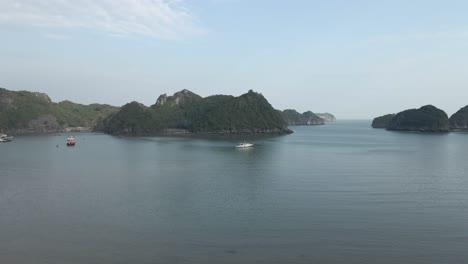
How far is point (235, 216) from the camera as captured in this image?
44438 mm

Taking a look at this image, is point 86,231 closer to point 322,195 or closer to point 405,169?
point 322,195

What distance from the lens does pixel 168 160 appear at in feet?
335

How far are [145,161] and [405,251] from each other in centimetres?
7650

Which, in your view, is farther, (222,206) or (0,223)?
(222,206)

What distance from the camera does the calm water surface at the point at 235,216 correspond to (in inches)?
1309

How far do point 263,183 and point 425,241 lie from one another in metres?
33.6

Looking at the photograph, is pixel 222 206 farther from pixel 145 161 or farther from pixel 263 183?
pixel 145 161

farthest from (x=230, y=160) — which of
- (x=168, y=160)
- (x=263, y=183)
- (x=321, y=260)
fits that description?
(x=321, y=260)

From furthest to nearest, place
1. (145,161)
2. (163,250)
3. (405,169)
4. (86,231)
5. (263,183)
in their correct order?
1. (145,161)
2. (405,169)
3. (263,183)
4. (86,231)
5. (163,250)

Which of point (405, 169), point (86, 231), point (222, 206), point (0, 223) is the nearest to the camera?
point (86, 231)

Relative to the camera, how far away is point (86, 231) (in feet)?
128

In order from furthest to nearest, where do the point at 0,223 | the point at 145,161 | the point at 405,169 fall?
the point at 145,161
the point at 405,169
the point at 0,223

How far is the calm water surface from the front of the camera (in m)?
33.2

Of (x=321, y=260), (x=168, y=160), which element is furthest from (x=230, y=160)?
(x=321, y=260)
